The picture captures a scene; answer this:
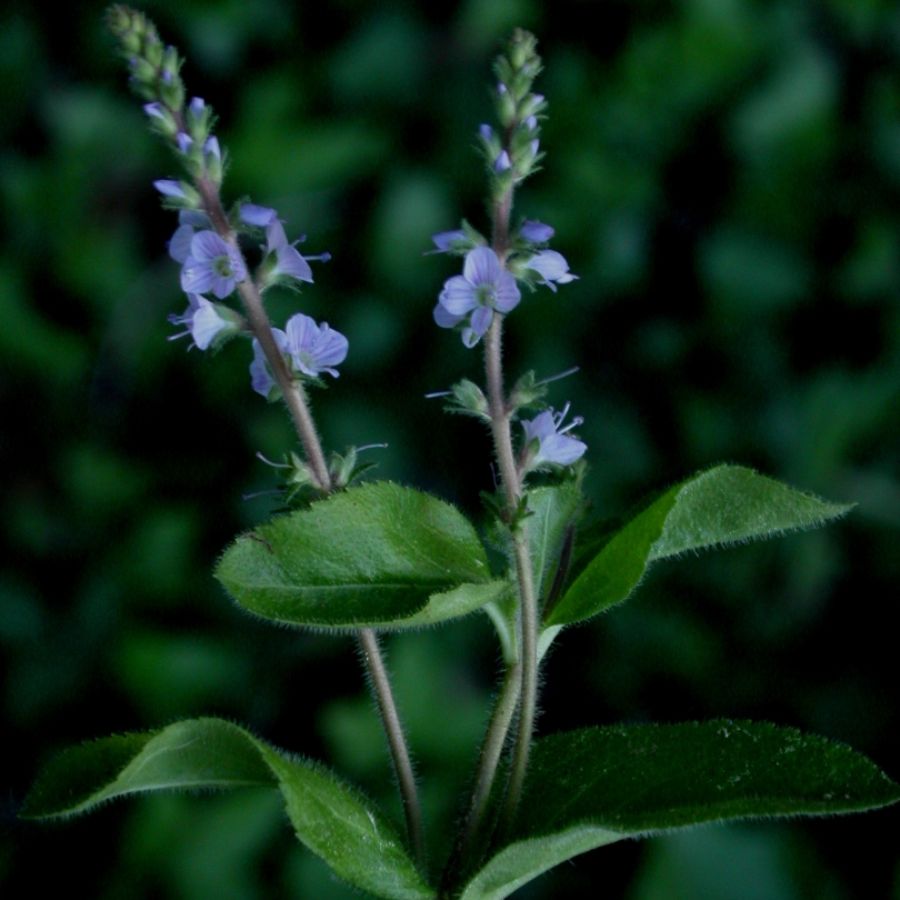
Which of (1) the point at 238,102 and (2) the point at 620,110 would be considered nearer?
(2) the point at 620,110

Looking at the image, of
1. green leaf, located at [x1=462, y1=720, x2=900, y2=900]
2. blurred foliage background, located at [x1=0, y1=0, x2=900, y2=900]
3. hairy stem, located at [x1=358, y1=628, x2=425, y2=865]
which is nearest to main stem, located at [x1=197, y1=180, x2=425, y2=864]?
hairy stem, located at [x1=358, y1=628, x2=425, y2=865]

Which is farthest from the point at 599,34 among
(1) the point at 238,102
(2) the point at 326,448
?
(2) the point at 326,448

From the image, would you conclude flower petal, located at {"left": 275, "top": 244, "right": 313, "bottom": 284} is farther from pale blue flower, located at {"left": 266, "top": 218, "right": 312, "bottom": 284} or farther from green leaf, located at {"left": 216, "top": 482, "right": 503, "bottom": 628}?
green leaf, located at {"left": 216, "top": 482, "right": 503, "bottom": 628}

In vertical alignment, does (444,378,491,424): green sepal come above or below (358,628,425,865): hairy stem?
above

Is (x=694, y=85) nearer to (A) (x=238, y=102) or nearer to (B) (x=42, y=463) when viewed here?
(A) (x=238, y=102)

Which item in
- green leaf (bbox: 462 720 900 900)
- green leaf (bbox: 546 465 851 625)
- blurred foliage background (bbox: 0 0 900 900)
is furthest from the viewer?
blurred foliage background (bbox: 0 0 900 900)

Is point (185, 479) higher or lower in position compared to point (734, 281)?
lower

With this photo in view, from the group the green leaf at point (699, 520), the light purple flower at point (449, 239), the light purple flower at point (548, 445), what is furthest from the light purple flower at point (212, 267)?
the green leaf at point (699, 520)
